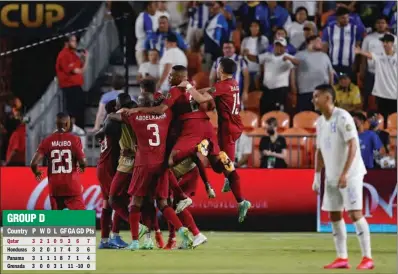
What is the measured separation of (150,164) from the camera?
13.4 metres

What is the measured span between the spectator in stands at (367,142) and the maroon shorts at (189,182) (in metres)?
4.13

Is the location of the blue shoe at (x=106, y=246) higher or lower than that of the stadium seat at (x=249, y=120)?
lower

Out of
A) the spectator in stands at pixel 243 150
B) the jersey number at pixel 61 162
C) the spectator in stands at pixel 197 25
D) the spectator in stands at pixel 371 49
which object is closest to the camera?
the jersey number at pixel 61 162

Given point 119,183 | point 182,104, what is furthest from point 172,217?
point 182,104

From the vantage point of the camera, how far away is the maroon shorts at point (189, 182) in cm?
1463

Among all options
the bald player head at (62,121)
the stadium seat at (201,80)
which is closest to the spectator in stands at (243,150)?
the stadium seat at (201,80)

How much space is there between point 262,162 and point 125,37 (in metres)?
4.56

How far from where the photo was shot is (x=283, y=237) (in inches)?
685

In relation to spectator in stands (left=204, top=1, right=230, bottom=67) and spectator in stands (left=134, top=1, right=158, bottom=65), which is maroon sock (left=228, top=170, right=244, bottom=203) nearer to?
spectator in stands (left=204, top=1, right=230, bottom=67)

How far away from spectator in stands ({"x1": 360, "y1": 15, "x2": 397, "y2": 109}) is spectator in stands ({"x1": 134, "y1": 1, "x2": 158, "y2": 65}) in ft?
12.8

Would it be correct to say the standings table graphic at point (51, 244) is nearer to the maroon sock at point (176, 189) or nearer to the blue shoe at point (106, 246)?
the maroon sock at point (176, 189)

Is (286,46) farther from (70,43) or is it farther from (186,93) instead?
(186,93)

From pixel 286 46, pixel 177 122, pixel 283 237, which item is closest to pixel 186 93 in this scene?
pixel 177 122

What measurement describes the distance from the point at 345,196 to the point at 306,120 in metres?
8.43
